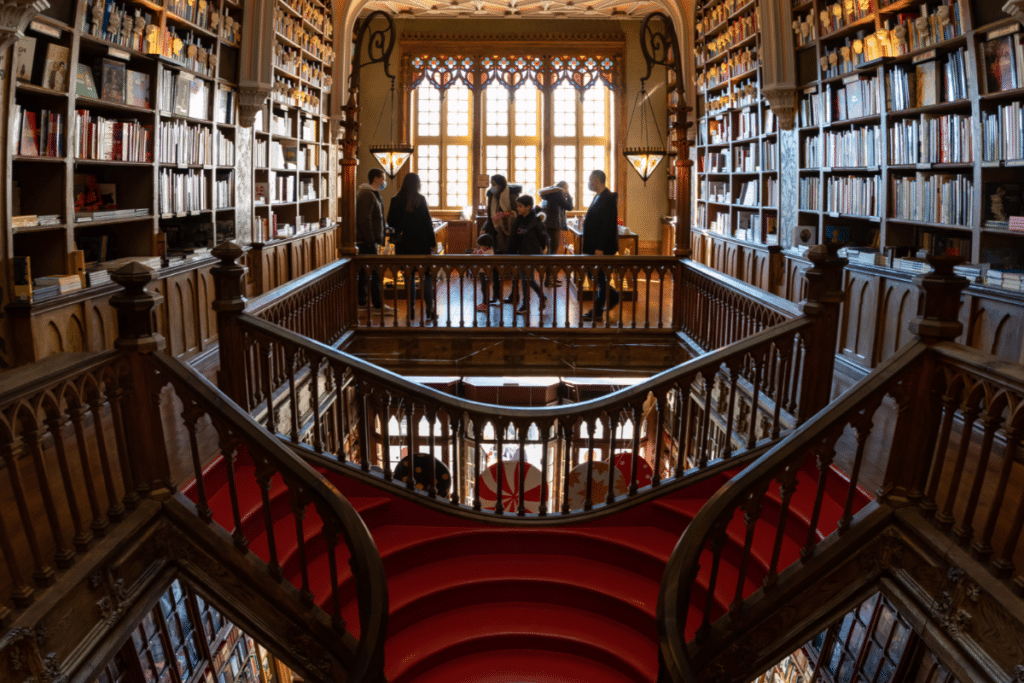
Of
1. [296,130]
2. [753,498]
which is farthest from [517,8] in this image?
[753,498]

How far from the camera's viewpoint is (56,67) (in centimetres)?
444

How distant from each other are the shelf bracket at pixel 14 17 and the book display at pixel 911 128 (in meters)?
4.81

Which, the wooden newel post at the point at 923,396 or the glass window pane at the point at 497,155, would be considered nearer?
the wooden newel post at the point at 923,396

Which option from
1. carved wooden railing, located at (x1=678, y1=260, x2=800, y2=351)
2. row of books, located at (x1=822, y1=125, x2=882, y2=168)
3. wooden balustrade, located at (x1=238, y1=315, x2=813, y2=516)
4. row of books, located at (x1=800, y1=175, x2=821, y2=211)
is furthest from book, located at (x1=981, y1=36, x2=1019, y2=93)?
row of books, located at (x1=800, y1=175, x2=821, y2=211)

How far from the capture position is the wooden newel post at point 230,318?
3.80 m

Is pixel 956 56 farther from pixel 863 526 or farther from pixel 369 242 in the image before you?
pixel 369 242

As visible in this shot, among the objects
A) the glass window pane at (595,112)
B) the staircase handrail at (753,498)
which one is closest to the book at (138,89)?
the staircase handrail at (753,498)

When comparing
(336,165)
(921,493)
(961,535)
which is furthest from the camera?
(336,165)

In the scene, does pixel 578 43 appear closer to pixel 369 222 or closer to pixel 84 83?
pixel 369 222

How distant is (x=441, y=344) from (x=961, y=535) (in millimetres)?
4884

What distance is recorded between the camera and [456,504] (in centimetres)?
401

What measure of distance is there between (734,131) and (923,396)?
309 inches

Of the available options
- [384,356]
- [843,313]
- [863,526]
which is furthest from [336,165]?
[863,526]

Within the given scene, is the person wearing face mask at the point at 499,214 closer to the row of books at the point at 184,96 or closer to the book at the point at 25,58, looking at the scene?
the row of books at the point at 184,96
